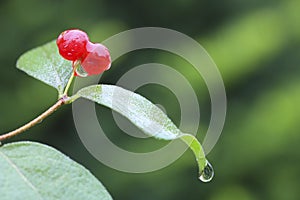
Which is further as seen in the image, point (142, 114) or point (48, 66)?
point (48, 66)

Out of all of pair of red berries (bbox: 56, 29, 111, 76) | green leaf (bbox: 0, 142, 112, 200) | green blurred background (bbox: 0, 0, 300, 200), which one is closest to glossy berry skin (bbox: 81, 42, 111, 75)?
pair of red berries (bbox: 56, 29, 111, 76)

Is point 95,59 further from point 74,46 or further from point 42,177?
point 42,177

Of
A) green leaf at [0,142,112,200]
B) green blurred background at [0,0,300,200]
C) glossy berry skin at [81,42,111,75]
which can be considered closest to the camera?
green leaf at [0,142,112,200]

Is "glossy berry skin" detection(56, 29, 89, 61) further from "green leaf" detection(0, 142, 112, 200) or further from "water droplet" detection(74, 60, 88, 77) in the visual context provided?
"green leaf" detection(0, 142, 112, 200)

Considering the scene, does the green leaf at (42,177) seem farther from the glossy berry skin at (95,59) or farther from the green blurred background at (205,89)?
the green blurred background at (205,89)

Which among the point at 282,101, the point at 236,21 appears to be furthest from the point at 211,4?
the point at 282,101

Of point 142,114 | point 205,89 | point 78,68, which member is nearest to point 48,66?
point 78,68
